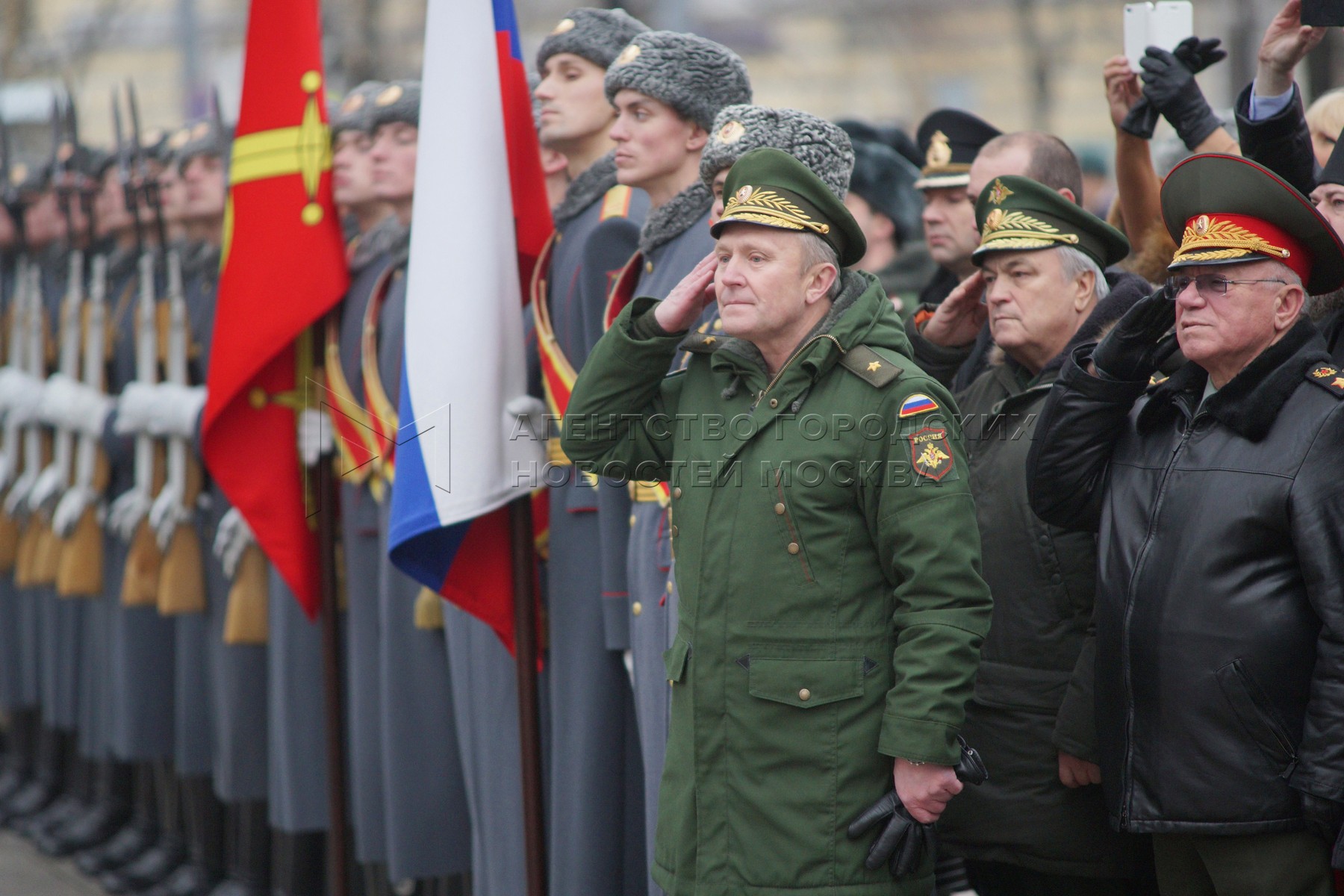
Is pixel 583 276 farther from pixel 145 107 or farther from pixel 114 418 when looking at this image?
pixel 145 107

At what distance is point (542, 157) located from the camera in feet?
17.7

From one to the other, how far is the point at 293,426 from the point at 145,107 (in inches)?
726

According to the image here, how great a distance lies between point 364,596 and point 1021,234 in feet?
8.88

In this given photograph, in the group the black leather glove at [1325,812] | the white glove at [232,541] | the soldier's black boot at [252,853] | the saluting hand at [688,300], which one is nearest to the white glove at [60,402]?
the white glove at [232,541]

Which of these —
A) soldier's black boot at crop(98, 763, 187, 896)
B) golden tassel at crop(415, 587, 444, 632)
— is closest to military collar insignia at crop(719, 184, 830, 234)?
A: golden tassel at crop(415, 587, 444, 632)

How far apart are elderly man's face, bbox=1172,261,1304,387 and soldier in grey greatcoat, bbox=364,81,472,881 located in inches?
106

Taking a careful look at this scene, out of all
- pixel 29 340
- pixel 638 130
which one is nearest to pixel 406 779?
pixel 638 130

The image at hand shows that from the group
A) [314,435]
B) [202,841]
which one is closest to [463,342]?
[314,435]

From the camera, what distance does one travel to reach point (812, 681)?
3.23 metres

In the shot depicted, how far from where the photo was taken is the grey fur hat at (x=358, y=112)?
5445mm

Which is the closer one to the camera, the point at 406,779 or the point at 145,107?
the point at 406,779

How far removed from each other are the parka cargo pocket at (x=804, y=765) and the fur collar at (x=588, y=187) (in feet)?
5.83

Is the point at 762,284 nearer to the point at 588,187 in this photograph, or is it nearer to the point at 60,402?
the point at 588,187

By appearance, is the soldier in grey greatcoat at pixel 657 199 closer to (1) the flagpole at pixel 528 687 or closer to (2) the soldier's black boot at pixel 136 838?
(1) the flagpole at pixel 528 687
